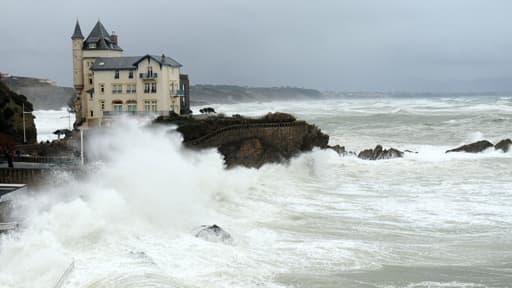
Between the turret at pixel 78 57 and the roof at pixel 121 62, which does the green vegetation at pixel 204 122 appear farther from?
the turret at pixel 78 57

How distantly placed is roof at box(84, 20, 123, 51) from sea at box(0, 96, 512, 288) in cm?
975

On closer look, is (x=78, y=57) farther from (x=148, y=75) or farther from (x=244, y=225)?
(x=244, y=225)

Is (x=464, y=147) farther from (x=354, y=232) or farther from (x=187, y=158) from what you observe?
(x=354, y=232)

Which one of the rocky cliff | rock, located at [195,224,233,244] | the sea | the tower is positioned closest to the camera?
the sea

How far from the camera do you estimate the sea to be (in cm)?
1328

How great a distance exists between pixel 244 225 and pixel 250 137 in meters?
12.9

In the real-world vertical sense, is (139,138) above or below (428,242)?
above

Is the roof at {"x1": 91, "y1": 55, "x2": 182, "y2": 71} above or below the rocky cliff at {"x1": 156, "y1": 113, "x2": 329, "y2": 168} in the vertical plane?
above

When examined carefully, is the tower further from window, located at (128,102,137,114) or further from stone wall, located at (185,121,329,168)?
stone wall, located at (185,121,329,168)

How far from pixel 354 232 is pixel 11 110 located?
22893mm

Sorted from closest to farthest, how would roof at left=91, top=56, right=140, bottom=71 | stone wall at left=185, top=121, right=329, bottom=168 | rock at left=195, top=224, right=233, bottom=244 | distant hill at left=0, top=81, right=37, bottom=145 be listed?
rock at left=195, top=224, right=233, bottom=244
stone wall at left=185, top=121, right=329, bottom=168
distant hill at left=0, top=81, right=37, bottom=145
roof at left=91, top=56, right=140, bottom=71

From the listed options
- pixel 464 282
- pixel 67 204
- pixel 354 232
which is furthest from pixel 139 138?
pixel 464 282

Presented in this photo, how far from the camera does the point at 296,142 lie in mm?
33562

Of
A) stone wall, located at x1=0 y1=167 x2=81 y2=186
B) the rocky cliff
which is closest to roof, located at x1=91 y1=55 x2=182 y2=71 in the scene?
the rocky cliff
